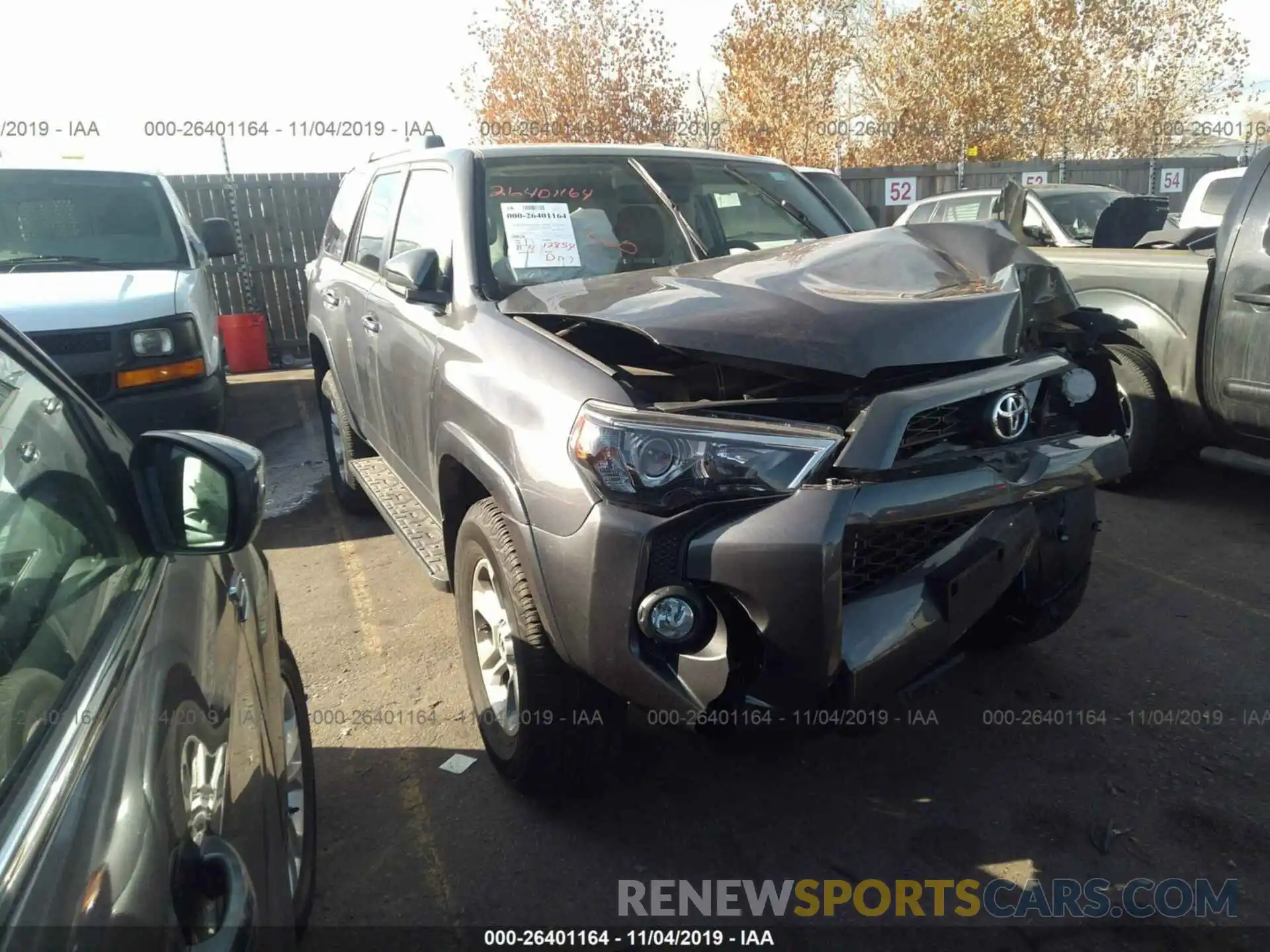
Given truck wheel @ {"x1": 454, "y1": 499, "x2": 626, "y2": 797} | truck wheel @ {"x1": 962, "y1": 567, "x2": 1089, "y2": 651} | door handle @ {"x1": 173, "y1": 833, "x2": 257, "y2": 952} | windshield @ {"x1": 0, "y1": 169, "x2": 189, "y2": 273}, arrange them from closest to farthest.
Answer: door handle @ {"x1": 173, "y1": 833, "x2": 257, "y2": 952} → truck wheel @ {"x1": 454, "y1": 499, "x2": 626, "y2": 797} → truck wheel @ {"x1": 962, "y1": 567, "x2": 1089, "y2": 651} → windshield @ {"x1": 0, "y1": 169, "x2": 189, "y2": 273}

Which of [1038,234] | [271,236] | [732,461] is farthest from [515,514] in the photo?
[271,236]

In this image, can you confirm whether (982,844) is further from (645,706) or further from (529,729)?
(529,729)

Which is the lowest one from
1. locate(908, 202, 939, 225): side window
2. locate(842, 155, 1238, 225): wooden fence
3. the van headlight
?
the van headlight

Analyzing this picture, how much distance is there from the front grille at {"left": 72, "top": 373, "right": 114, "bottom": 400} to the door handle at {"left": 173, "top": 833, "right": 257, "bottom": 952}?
189 inches

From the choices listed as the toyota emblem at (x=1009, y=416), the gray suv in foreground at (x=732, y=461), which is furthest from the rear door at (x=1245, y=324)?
the toyota emblem at (x=1009, y=416)

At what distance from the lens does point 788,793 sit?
283 cm

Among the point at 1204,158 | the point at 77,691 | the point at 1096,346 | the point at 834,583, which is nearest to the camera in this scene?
the point at 77,691

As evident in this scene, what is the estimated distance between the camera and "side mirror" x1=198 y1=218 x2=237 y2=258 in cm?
Answer: 682

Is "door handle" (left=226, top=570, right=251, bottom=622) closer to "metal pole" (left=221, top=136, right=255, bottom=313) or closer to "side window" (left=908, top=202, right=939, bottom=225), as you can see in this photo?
"side window" (left=908, top=202, right=939, bottom=225)

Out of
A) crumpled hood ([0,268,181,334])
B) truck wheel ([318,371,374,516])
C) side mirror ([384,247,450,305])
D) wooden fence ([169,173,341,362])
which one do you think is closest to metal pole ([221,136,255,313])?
wooden fence ([169,173,341,362])

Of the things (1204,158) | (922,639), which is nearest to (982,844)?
(922,639)

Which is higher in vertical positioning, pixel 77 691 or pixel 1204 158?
pixel 1204 158

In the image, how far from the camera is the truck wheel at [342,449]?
5023 mm

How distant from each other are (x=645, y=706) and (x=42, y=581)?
1290 mm
